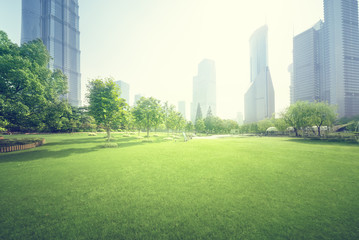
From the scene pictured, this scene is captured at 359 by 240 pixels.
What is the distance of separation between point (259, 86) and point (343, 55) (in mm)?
69395

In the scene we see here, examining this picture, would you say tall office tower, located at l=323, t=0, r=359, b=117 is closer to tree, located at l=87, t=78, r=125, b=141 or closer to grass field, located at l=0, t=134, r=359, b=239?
grass field, located at l=0, t=134, r=359, b=239

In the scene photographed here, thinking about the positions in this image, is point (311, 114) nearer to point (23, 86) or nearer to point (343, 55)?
point (23, 86)

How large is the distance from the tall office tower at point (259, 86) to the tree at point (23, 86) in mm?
186536

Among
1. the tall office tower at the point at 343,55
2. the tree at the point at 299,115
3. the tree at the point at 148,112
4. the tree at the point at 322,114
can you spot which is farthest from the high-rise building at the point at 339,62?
the tree at the point at 148,112

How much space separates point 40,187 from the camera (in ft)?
19.1

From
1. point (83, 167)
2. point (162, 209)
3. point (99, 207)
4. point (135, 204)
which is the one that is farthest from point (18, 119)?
point (162, 209)

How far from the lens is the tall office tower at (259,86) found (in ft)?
534

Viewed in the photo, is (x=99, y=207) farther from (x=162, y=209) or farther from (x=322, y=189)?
(x=322, y=189)

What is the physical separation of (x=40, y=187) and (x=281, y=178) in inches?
463

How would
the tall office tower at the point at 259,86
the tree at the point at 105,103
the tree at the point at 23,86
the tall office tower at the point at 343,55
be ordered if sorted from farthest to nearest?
the tall office tower at the point at 259,86
the tall office tower at the point at 343,55
the tree at the point at 105,103
the tree at the point at 23,86

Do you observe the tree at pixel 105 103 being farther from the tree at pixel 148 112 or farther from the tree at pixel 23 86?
the tree at pixel 148 112

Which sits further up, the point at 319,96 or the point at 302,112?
the point at 319,96

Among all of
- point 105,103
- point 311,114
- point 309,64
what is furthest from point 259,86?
point 105,103

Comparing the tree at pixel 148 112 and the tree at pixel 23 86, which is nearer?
the tree at pixel 23 86
